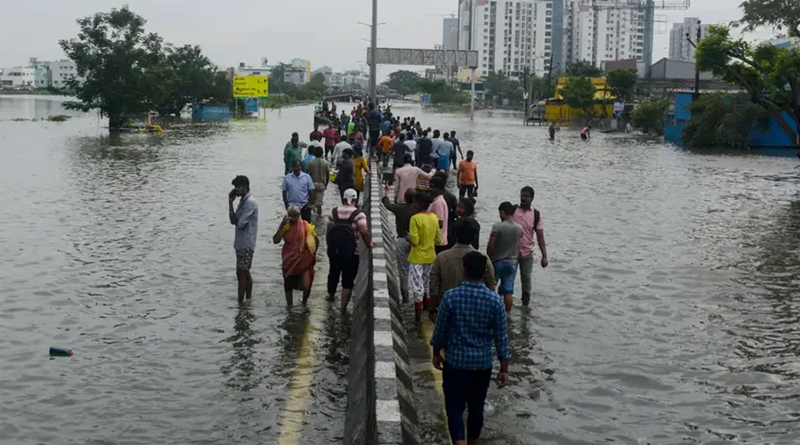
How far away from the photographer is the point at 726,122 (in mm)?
48938

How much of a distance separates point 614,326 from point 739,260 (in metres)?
5.51

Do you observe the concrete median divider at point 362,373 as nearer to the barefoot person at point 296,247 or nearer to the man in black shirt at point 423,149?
the barefoot person at point 296,247

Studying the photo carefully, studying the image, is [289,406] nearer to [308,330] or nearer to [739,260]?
[308,330]

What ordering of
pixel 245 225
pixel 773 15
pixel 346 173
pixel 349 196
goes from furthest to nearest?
pixel 773 15 → pixel 346 173 → pixel 245 225 → pixel 349 196

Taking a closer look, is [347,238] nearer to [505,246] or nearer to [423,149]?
[505,246]

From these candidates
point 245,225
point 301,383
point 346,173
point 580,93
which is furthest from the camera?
point 580,93

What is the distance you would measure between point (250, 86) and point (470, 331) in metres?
78.6

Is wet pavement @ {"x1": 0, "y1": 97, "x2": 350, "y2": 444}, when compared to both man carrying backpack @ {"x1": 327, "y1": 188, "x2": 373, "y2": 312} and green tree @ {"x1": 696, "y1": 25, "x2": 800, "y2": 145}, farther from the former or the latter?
green tree @ {"x1": 696, "y1": 25, "x2": 800, "y2": 145}

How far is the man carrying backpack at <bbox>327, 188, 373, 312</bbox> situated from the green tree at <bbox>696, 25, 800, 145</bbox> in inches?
1375

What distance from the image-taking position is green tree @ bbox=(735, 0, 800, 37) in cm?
4025

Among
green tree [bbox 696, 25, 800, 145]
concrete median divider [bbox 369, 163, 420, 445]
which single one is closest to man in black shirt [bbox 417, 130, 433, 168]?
concrete median divider [bbox 369, 163, 420, 445]

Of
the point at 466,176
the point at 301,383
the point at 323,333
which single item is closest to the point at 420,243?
the point at 323,333

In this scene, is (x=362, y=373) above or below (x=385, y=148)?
below

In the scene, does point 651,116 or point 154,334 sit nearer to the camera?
point 154,334
